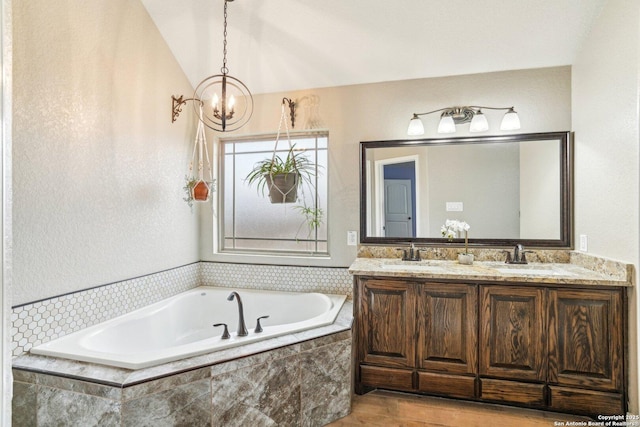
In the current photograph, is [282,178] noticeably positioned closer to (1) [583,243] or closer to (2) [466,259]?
(2) [466,259]

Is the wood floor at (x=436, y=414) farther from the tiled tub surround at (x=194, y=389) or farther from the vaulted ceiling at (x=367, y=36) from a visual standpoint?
the vaulted ceiling at (x=367, y=36)

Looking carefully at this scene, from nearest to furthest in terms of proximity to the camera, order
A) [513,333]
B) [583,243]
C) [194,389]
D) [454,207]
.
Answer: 1. [194,389]
2. [513,333]
3. [583,243]
4. [454,207]

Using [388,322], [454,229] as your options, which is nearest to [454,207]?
[454,229]

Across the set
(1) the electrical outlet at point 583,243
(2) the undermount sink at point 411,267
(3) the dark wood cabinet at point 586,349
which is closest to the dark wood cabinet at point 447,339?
(2) the undermount sink at point 411,267

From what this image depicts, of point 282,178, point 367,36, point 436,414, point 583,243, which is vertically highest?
point 367,36

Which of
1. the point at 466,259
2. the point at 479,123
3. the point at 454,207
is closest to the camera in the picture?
the point at 466,259

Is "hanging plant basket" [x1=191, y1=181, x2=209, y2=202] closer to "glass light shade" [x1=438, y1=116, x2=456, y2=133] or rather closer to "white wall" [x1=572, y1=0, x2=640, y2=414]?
"glass light shade" [x1=438, y1=116, x2=456, y2=133]

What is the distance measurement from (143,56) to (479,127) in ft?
8.85

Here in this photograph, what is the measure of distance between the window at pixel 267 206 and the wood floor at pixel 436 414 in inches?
51.8

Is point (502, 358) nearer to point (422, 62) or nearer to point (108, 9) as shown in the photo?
point (422, 62)

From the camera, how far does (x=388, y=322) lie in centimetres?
224

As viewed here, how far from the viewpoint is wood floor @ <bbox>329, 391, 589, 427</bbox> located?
198cm

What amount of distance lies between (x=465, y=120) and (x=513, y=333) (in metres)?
1.65

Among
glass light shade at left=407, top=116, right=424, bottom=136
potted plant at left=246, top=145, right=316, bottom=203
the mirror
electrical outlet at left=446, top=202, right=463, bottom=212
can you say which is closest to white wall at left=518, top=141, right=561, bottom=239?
the mirror
